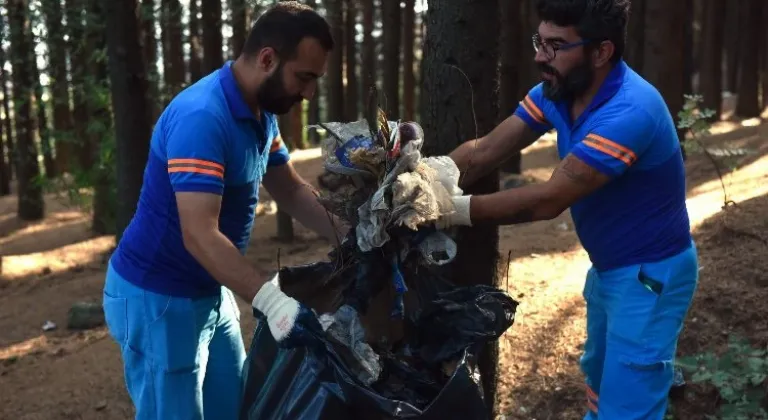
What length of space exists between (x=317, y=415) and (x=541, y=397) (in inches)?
85.3

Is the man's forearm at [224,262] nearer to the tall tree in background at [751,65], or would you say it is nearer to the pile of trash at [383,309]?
the pile of trash at [383,309]

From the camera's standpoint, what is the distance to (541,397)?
4391 millimetres

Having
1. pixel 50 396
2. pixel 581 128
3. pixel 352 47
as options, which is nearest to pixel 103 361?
pixel 50 396

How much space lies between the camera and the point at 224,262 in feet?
8.75

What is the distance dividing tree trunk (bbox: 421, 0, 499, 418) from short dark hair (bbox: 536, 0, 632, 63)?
434mm

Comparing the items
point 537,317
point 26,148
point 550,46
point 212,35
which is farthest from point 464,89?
point 26,148

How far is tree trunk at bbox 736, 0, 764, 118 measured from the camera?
46.4ft

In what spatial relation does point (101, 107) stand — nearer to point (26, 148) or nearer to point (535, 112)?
point (26, 148)

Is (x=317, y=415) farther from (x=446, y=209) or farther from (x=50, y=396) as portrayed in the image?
(x=50, y=396)

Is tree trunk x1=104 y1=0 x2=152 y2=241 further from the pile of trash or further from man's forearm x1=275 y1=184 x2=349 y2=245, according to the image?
the pile of trash

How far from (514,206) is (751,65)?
13.1 meters

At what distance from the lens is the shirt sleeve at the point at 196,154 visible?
2.69m

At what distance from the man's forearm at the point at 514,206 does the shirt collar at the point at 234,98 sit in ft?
2.97

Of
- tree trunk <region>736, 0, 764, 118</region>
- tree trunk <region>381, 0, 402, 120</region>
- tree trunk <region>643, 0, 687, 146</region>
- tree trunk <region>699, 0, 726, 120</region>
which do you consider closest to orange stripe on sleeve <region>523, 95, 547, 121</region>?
tree trunk <region>643, 0, 687, 146</region>
